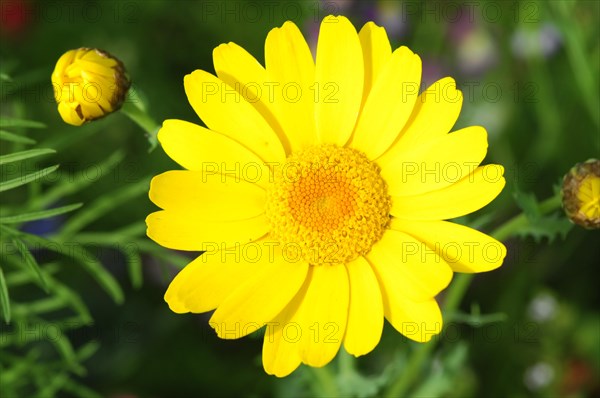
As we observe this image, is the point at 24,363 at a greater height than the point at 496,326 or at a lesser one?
greater

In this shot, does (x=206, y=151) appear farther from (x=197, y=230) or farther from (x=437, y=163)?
(x=437, y=163)

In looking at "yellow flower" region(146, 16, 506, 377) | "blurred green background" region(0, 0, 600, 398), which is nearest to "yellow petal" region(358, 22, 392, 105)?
"yellow flower" region(146, 16, 506, 377)

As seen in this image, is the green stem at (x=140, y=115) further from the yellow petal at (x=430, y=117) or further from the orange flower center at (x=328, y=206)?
the yellow petal at (x=430, y=117)

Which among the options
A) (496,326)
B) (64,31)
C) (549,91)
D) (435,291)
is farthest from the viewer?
(64,31)

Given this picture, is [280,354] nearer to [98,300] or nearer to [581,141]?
[98,300]

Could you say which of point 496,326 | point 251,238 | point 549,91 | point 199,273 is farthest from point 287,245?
point 549,91

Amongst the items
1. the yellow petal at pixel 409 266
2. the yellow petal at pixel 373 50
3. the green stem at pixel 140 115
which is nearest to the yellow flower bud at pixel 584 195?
the yellow petal at pixel 409 266
